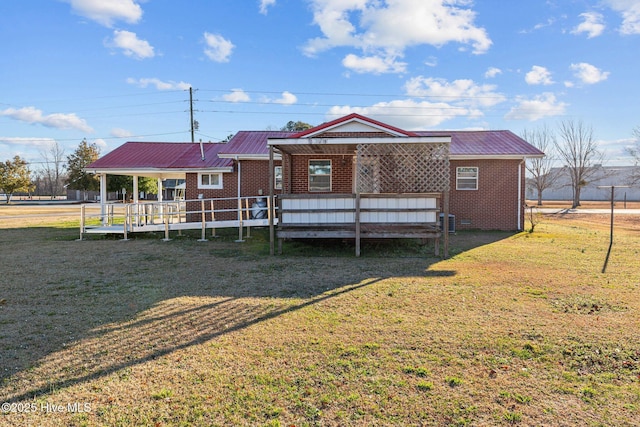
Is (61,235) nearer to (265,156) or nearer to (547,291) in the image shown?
(265,156)

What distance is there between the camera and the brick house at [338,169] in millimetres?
13453

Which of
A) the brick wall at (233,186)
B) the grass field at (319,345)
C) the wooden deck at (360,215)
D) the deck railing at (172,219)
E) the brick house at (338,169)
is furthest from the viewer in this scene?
the brick wall at (233,186)

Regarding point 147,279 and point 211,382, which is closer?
point 211,382

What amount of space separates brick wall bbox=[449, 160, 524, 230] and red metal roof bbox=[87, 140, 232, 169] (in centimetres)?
996

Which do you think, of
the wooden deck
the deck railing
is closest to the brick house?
the deck railing

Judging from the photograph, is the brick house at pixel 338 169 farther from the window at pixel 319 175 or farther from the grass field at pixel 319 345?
the grass field at pixel 319 345

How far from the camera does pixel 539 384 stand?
3.39 m

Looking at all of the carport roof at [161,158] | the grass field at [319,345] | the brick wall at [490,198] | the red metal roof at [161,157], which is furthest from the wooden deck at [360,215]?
the red metal roof at [161,157]

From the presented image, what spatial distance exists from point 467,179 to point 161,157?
1387cm

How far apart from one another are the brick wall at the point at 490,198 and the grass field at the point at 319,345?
7714 mm

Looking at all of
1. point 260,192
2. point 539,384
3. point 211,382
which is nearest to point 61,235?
point 260,192

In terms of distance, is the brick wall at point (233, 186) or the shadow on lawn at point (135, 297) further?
the brick wall at point (233, 186)

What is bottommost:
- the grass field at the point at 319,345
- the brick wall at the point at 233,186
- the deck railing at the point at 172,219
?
the grass field at the point at 319,345

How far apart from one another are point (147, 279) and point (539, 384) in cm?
656
